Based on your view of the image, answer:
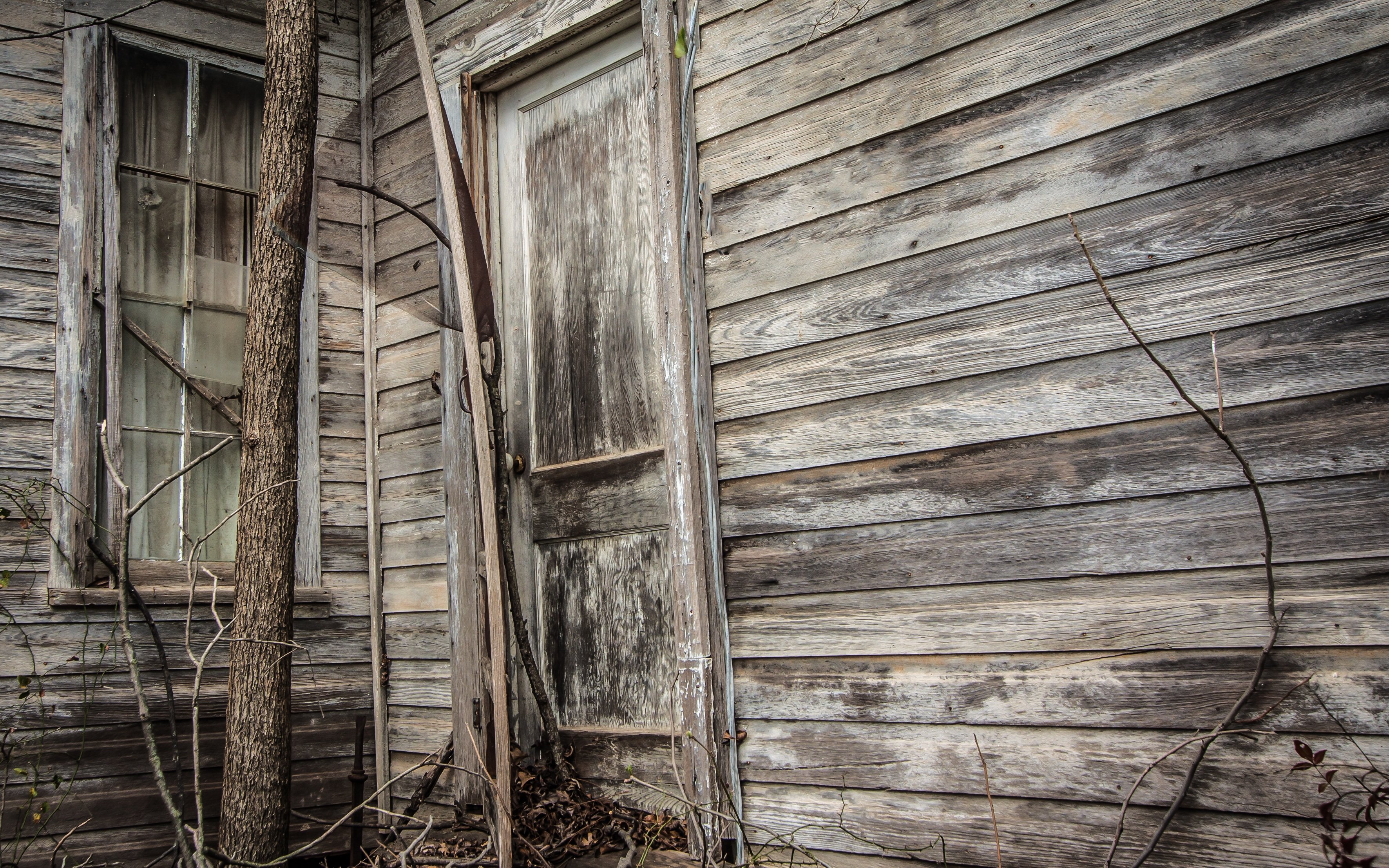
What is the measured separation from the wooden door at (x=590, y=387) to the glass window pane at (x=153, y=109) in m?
1.32

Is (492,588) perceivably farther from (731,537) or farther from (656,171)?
(656,171)

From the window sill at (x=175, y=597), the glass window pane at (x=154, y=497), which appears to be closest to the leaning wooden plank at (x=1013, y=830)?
the window sill at (x=175, y=597)

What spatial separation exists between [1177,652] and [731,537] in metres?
1.16

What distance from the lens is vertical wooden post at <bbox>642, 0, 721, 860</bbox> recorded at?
8.71 ft

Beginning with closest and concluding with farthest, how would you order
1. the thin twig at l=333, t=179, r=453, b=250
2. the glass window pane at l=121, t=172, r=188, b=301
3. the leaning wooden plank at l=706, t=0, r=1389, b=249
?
the leaning wooden plank at l=706, t=0, r=1389, b=249, the thin twig at l=333, t=179, r=453, b=250, the glass window pane at l=121, t=172, r=188, b=301

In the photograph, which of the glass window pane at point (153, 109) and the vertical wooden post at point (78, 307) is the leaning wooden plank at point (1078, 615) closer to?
the vertical wooden post at point (78, 307)

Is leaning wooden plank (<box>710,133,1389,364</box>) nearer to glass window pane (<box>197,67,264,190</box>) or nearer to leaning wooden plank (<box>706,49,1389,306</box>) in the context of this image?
leaning wooden plank (<box>706,49,1389,306</box>)

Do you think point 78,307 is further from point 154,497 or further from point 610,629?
point 610,629

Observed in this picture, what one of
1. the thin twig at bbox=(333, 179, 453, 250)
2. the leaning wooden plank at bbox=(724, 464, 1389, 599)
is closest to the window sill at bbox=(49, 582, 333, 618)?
the thin twig at bbox=(333, 179, 453, 250)

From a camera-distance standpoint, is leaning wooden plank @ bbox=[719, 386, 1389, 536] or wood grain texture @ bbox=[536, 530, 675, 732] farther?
wood grain texture @ bbox=[536, 530, 675, 732]

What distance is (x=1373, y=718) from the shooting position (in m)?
1.83

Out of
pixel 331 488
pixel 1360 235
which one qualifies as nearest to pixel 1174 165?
pixel 1360 235

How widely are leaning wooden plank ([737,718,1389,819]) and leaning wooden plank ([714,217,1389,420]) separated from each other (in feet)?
2.77

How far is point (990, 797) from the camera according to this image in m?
2.16
